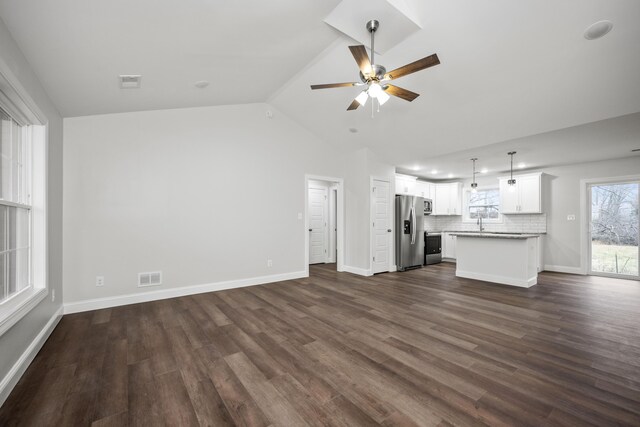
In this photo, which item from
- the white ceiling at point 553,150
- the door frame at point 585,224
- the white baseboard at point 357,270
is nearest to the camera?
the white ceiling at point 553,150

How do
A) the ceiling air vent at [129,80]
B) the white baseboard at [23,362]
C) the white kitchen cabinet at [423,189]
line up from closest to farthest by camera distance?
the white baseboard at [23,362] → the ceiling air vent at [129,80] → the white kitchen cabinet at [423,189]

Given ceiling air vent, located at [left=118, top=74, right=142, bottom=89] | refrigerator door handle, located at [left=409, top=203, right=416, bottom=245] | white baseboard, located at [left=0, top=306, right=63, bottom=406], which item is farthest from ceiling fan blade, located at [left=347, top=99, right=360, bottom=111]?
refrigerator door handle, located at [left=409, top=203, right=416, bottom=245]

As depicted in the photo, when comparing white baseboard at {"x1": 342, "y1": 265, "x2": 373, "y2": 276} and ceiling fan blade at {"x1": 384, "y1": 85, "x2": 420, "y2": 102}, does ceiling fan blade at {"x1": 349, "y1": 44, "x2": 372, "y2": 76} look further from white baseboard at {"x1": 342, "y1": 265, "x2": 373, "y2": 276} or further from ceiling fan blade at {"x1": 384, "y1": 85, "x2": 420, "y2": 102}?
white baseboard at {"x1": 342, "y1": 265, "x2": 373, "y2": 276}

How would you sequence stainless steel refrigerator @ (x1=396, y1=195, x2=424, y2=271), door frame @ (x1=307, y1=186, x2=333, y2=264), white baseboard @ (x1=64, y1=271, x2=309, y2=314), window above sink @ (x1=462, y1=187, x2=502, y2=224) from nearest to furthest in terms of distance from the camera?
white baseboard @ (x1=64, y1=271, x2=309, y2=314) < stainless steel refrigerator @ (x1=396, y1=195, x2=424, y2=271) < door frame @ (x1=307, y1=186, x2=333, y2=264) < window above sink @ (x1=462, y1=187, x2=502, y2=224)

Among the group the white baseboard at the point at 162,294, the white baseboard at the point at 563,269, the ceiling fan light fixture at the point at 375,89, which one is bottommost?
the white baseboard at the point at 563,269

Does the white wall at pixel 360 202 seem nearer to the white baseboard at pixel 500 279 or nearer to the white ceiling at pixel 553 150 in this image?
the white ceiling at pixel 553 150

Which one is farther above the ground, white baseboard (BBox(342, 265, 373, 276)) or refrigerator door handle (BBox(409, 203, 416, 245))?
refrigerator door handle (BBox(409, 203, 416, 245))

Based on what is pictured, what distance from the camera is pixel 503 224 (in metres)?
7.23

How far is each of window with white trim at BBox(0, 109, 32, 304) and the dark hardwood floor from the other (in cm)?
71

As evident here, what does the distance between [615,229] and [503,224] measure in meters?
2.03

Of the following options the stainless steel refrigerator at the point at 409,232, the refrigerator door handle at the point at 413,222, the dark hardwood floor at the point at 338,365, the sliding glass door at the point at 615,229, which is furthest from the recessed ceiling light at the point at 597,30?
the sliding glass door at the point at 615,229

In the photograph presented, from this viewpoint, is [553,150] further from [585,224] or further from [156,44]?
[156,44]

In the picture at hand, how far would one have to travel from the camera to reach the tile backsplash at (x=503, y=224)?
22.0ft

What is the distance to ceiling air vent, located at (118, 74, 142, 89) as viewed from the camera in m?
2.84
